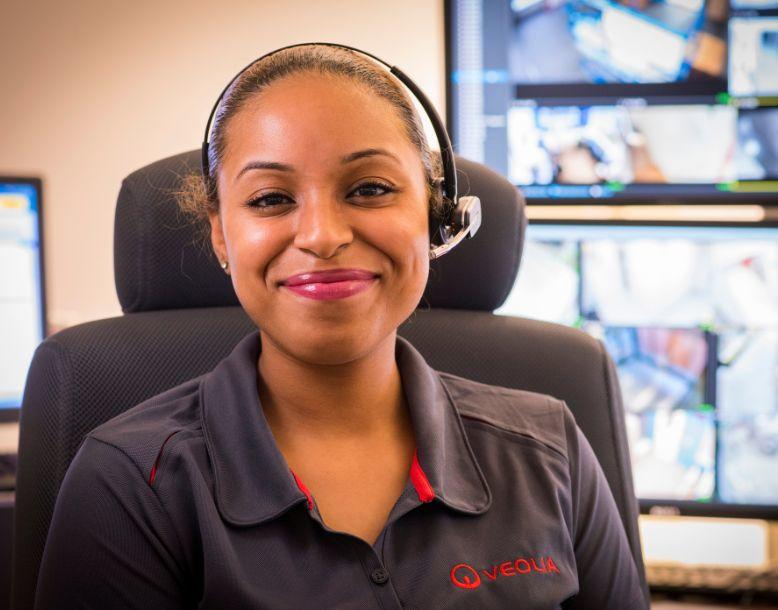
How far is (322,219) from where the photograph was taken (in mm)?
850

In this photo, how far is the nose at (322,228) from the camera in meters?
0.85

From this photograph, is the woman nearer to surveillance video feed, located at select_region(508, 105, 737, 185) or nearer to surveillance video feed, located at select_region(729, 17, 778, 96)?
surveillance video feed, located at select_region(508, 105, 737, 185)

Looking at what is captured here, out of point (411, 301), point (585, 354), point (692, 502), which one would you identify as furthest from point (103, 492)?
point (692, 502)

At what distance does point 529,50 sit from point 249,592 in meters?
1.33

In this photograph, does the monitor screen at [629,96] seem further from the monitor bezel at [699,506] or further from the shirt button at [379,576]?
the shirt button at [379,576]

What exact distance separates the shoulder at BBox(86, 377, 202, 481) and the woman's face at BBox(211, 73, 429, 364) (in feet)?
0.40

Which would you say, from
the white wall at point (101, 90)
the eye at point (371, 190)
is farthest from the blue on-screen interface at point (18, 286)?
the eye at point (371, 190)

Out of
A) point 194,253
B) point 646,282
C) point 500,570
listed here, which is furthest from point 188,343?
point 646,282

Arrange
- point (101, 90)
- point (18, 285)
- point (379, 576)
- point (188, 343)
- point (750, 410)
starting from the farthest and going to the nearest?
point (101, 90), point (18, 285), point (750, 410), point (188, 343), point (379, 576)

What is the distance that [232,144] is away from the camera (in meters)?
0.93

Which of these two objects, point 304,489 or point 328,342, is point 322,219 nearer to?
point 328,342

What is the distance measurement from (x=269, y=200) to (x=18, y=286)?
1.11 metres

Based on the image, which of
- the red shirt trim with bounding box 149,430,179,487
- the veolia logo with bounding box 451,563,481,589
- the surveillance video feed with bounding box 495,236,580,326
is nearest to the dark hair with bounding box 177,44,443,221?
the red shirt trim with bounding box 149,430,179,487

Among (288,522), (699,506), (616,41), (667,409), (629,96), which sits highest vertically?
(616,41)
